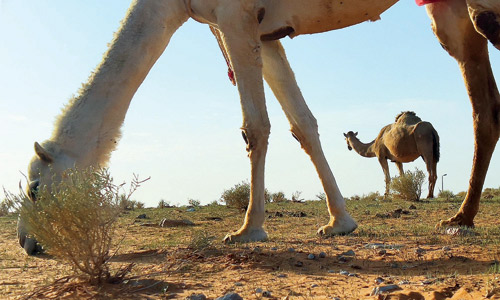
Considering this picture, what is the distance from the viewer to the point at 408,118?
21641 mm

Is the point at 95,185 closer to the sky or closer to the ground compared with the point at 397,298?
closer to the sky

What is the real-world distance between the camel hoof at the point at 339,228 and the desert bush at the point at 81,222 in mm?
2654

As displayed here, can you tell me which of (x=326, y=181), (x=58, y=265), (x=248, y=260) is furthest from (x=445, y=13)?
(x=58, y=265)

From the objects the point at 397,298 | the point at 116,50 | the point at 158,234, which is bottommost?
the point at 397,298

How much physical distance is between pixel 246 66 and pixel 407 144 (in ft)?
53.7

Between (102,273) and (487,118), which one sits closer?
(102,273)

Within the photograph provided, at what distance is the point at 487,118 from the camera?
17.8 ft

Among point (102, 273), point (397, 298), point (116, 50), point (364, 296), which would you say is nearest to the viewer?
point (397, 298)

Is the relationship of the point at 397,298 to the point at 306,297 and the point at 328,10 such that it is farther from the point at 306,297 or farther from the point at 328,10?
the point at 328,10

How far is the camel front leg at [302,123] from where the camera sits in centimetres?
588

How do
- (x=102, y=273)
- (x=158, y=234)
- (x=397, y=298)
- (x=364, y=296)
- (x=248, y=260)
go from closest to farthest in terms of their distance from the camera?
(x=397, y=298) < (x=364, y=296) < (x=102, y=273) < (x=248, y=260) < (x=158, y=234)

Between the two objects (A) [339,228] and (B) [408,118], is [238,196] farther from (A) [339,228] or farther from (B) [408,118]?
(B) [408,118]

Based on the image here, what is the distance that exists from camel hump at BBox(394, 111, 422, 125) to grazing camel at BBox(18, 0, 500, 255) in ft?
53.5

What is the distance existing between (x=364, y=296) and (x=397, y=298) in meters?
0.24
